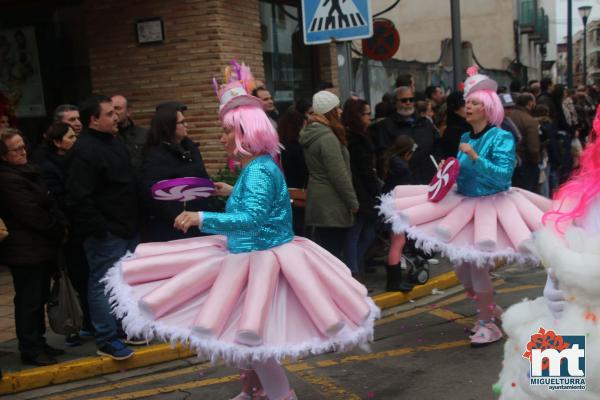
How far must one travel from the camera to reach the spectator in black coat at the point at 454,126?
8227mm

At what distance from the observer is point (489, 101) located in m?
5.55

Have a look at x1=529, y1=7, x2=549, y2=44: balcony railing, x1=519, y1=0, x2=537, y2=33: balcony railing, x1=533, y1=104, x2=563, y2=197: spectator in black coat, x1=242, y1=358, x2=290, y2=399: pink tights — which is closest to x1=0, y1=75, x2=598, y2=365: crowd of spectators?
x1=242, y1=358, x2=290, y2=399: pink tights

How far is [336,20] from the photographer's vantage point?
279 inches

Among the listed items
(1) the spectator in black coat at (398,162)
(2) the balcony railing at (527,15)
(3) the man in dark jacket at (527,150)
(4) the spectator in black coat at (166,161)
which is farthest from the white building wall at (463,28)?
(4) the spectator in black coat at (166,161)

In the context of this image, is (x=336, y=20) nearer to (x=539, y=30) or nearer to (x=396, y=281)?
(x=396, y=281)

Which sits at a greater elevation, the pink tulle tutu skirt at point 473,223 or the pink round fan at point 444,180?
the pink round fan at point 444,180

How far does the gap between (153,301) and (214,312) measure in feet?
1.14

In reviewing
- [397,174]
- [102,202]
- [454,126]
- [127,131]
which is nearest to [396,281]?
[397,174]

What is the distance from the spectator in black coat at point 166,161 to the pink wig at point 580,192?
327cm

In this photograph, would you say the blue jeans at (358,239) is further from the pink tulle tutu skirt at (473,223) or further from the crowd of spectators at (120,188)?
the pink tulle tutu skirt at (473,223)

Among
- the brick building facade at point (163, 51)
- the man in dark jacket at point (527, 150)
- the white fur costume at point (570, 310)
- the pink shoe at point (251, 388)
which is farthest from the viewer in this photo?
the man in dark jacket at point (527, 150)

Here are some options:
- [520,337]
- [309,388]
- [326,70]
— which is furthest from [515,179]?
[520,337]

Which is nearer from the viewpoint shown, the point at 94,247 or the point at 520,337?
the point at 520,337

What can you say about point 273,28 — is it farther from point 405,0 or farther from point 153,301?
point 405,0
